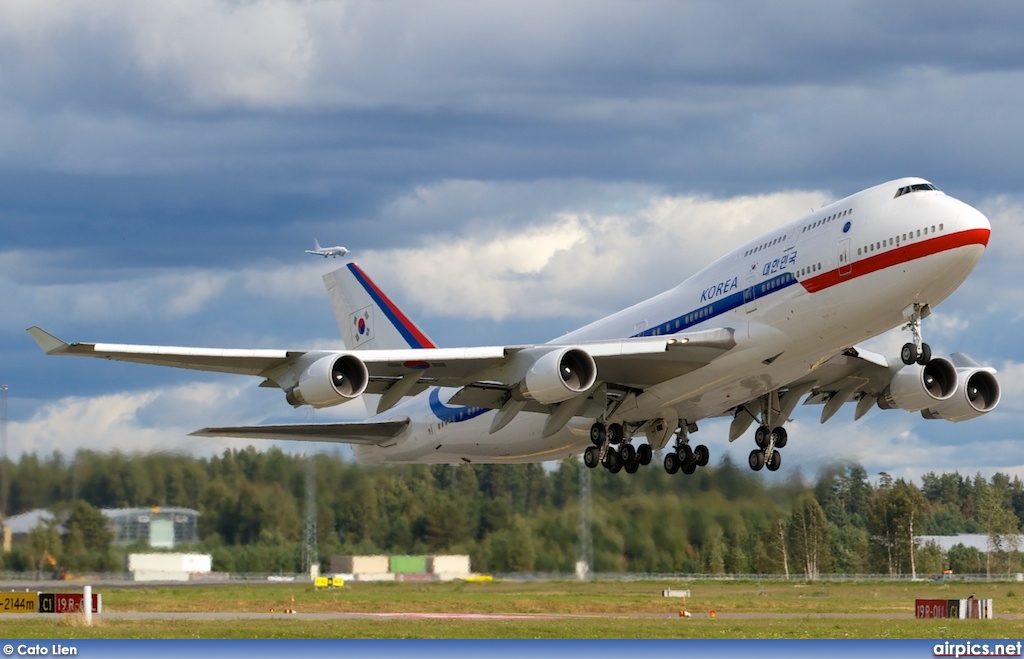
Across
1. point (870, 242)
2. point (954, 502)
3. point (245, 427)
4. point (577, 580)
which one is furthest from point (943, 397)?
point (954, 502)

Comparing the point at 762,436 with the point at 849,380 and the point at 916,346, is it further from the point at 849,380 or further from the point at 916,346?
the point at 916,346

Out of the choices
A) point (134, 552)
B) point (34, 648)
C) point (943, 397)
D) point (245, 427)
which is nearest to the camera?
point (34, 648)

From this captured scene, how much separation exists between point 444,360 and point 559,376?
3.42 meters

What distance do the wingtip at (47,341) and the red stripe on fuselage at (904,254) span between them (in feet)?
61.7

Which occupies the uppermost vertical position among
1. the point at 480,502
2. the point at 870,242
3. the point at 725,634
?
the point at 870,242

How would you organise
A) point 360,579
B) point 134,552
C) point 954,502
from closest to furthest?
1. point 134,552
2. point 360,579
3. point 954,502

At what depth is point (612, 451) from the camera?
47094 mm

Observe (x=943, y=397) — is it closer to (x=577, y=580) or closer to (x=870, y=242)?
(x=870, y=242)

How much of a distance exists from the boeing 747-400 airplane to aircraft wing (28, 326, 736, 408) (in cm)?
6

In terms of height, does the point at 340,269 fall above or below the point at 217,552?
above

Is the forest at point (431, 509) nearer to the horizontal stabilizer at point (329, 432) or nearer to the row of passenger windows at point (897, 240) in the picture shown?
the horizontal stabilizer at point (329, 432)

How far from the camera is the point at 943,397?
47.6 m

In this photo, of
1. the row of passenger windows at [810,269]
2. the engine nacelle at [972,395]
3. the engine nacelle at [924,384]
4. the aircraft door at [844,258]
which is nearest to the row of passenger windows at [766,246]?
the row of passenger windows at [810,269]

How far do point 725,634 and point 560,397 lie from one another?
7.71m
